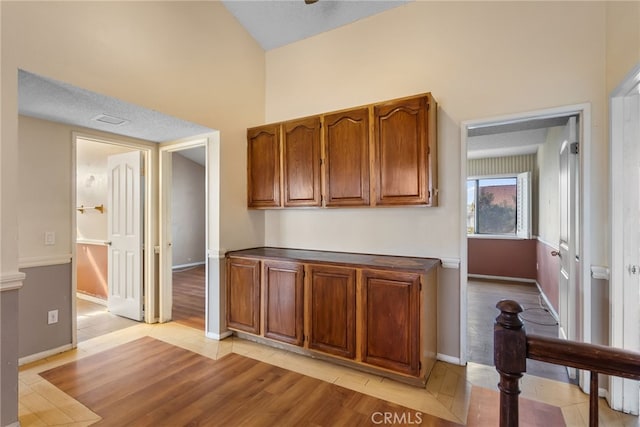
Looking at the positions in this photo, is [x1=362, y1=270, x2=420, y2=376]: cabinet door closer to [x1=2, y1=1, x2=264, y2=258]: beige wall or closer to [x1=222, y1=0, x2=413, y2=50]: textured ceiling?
[x1=2, y1=1, x2=264, y2=258]: beige wall

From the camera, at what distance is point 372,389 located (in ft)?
7.29

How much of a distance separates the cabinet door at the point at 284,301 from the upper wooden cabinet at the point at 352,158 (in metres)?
0.70

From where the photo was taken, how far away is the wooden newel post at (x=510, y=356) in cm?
88

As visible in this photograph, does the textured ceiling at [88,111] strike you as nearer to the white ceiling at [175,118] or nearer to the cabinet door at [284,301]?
the white ceiling at [175,118]

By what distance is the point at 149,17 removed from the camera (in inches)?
97.9

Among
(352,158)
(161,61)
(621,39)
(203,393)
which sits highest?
(161,61)

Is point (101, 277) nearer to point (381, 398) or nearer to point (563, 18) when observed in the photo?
point (381, 398)

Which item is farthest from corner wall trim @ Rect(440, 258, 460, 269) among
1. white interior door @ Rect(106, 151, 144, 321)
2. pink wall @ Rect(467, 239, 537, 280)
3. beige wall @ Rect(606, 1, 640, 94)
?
pink wall @ Rect(467, 239, 537, 280)

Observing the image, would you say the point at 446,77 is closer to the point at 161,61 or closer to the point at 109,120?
the point at 161,61

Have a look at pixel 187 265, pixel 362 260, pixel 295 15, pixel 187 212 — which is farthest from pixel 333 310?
pixel 187 212

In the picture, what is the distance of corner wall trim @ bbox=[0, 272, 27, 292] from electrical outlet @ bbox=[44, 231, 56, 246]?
4.01 ft

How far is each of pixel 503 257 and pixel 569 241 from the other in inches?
149

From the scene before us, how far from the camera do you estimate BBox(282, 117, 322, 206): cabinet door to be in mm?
2938

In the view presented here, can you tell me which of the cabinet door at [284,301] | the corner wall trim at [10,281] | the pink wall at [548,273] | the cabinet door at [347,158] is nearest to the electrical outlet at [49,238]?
the corner wall trim at [10,281]
